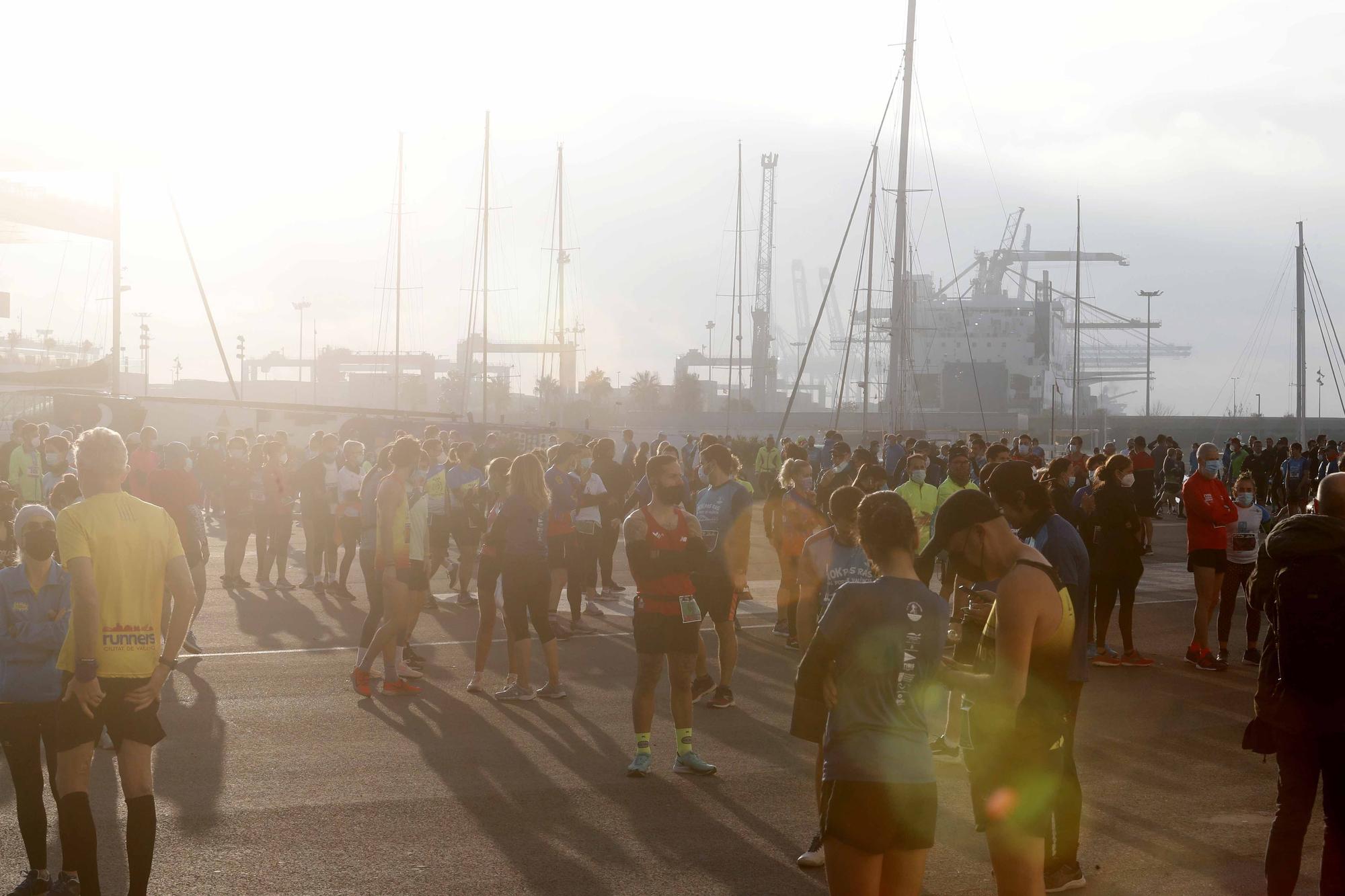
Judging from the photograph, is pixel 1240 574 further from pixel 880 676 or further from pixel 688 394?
pixel 688 394

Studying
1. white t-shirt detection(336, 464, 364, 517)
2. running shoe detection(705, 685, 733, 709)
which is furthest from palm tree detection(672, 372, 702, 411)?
running shoe detection(705, 685, 733, 709)

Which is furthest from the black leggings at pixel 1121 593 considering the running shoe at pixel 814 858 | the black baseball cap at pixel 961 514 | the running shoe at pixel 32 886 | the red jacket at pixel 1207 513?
the running shoe at pixel 32 886

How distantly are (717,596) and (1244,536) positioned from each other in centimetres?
555

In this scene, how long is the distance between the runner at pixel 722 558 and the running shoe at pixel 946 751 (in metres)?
1.88

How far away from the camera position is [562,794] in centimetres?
678

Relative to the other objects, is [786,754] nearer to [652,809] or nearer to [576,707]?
[652,809]

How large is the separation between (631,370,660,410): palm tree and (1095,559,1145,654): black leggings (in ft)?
340

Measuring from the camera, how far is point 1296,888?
5.53 m

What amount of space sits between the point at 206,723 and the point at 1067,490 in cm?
774

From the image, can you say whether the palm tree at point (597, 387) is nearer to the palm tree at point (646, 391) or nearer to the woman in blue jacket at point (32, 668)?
the palm tree at point (646, 391)

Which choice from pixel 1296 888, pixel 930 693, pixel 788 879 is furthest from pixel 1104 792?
pixel 930 693

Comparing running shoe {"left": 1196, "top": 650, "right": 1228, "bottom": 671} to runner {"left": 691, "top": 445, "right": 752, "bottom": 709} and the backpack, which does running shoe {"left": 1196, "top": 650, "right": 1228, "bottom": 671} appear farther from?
the backpack

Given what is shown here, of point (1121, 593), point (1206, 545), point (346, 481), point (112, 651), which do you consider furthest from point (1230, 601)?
point (346, 481)

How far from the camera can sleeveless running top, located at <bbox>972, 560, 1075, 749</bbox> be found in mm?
4074
